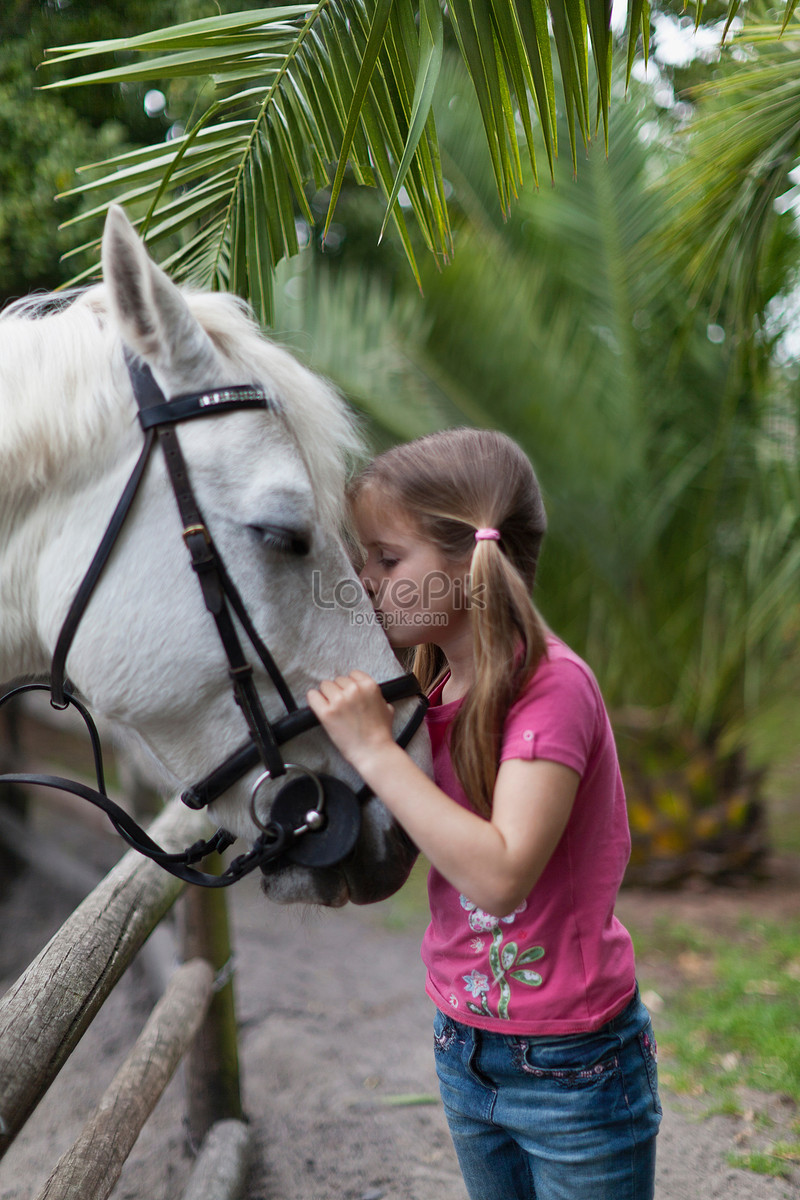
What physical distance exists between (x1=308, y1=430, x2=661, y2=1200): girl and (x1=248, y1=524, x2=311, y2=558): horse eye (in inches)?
6.1

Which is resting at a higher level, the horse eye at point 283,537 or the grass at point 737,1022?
the horse eye at point 283,537

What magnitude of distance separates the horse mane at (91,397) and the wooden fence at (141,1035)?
0.86 metres

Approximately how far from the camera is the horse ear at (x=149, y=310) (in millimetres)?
1130

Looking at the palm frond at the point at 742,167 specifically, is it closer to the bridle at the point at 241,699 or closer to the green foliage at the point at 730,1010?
the bridle at the point at 241,699

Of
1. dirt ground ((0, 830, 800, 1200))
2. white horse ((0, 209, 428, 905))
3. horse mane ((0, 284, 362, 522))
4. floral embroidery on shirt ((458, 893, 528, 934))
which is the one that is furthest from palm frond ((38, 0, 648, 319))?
dirt ground ((0, 830, 800, 1200))

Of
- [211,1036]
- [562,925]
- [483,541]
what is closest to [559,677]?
[483,541]

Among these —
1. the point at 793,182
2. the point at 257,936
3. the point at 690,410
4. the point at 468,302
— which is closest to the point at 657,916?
the point at 257,936

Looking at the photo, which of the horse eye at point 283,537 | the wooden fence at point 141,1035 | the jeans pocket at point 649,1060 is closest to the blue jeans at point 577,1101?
the jeans pocket at point 649,1060

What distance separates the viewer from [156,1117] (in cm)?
280

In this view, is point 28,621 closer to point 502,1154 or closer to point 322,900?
point 322,900

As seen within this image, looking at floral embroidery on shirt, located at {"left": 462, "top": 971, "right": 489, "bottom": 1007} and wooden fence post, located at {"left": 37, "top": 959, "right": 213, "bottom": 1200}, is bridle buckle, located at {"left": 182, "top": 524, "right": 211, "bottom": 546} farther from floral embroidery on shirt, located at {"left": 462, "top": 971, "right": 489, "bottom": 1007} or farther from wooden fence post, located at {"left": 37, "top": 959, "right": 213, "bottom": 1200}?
wooden fence post, located at {"left": 37, "top": 959, "right": 213, "bottom": 1200}

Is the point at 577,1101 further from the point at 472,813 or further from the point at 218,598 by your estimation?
the point at 218,598

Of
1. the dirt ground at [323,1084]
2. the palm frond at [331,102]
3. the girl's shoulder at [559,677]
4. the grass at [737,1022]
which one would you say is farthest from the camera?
the grass at [737,1022]

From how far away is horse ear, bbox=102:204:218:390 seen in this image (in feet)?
3.71
